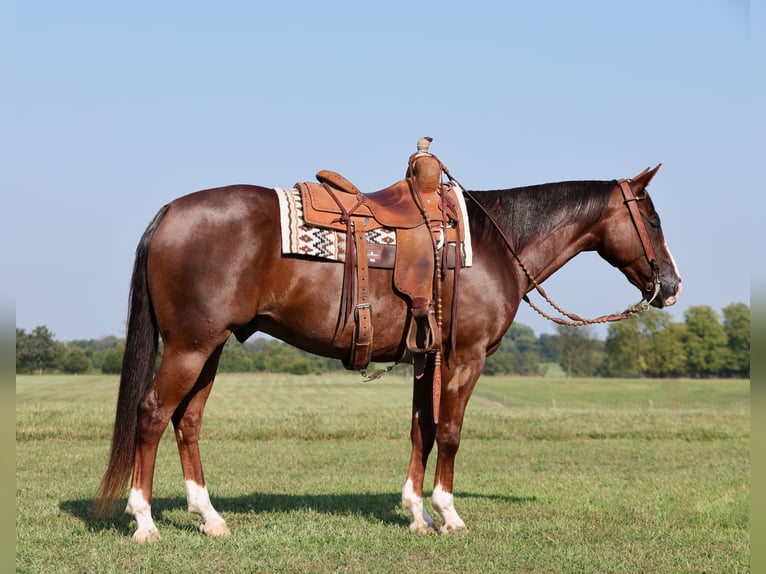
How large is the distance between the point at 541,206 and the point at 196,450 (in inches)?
156

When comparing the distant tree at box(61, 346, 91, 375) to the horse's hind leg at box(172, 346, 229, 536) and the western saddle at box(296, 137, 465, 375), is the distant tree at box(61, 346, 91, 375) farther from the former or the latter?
the western saddle at box(296, 137, 465, 375)

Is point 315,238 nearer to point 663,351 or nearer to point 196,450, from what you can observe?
point 196,450

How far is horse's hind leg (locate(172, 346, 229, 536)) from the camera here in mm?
6387

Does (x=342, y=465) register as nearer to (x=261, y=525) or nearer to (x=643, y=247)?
(x=261, y=525)


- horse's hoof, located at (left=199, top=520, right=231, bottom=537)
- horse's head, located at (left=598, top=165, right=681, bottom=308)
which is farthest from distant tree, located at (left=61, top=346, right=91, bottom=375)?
horse's head, located at (left=598, top=165, right=681, bottom=308)

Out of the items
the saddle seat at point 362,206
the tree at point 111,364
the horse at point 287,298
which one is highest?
the saddle seat at point 362,206

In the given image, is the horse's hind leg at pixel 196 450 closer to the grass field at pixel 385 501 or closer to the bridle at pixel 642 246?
the grass field at pixel 385 501

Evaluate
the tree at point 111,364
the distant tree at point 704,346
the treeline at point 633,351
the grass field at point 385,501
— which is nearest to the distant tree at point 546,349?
the treeline at point 633,351

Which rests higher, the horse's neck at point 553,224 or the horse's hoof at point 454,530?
the horse's neck at point 553,224

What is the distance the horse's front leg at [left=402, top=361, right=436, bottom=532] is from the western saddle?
58cm

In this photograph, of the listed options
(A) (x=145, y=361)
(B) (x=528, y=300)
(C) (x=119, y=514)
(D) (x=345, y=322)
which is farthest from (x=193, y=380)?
(B) (x=528, y=300)

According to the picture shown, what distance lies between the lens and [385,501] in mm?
8453

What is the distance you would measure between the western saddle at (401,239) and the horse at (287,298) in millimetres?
120

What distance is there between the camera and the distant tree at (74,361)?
6078 centimetres
